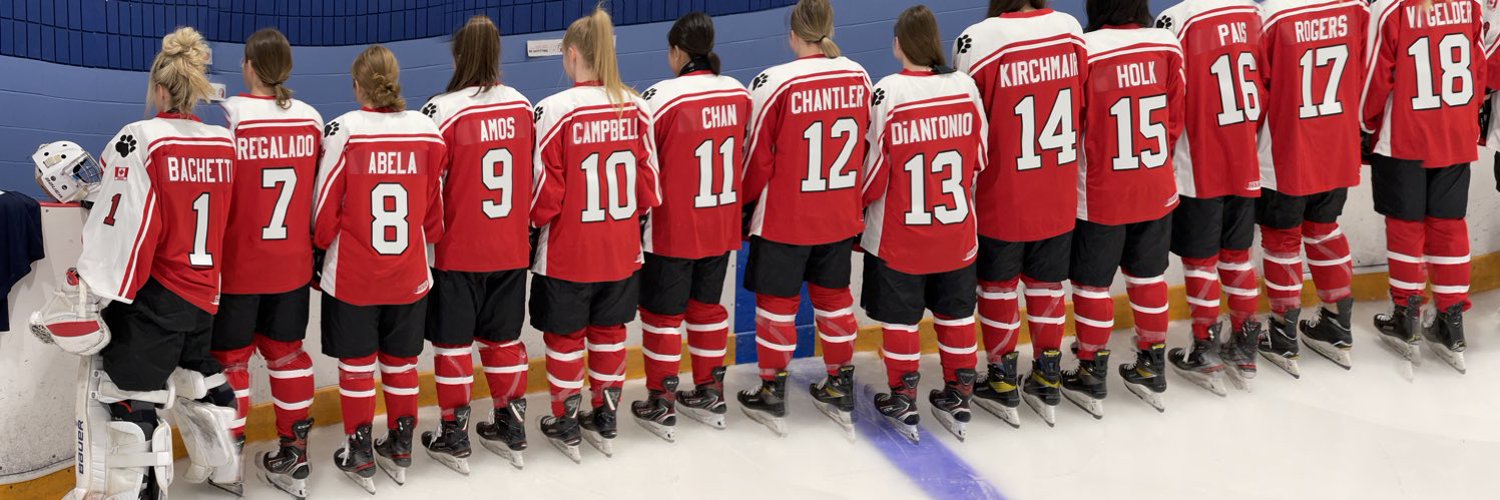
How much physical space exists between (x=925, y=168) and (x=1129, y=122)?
727 millimetres

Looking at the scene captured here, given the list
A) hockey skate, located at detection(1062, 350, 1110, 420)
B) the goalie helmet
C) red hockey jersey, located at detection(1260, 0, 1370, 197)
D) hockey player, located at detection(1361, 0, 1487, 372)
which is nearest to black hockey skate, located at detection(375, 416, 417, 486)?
the goalie helmet

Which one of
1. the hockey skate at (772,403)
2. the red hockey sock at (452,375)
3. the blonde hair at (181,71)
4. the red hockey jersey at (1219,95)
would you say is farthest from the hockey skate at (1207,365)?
the blonde hair at (181,71)

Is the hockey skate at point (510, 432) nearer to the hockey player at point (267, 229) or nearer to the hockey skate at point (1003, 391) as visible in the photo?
the hockey player at point (267, 229)

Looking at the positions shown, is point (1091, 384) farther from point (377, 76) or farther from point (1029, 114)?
point (377, 76)

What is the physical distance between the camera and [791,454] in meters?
4.23

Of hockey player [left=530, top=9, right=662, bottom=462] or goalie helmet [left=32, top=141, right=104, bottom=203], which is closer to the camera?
goalie helmet [left=32, top=141, right=104, bottom=203]

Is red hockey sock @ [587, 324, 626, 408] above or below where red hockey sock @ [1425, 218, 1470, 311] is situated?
below

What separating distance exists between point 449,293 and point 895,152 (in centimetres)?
144

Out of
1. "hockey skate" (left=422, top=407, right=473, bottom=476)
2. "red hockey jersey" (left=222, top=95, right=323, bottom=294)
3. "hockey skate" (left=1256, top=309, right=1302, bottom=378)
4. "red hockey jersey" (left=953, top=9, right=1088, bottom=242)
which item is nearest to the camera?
"red hockey jersey" (left=222, top=95, right=323, bottom=294)

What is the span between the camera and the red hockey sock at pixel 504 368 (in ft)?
13.2

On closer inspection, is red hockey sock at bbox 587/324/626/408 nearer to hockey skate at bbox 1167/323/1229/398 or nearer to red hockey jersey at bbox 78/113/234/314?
red hockey jersey at bbox 78/113/234/314

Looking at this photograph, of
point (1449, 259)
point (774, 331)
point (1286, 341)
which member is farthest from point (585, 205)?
point (1449, 259)

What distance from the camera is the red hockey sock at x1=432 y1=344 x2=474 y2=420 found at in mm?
3967

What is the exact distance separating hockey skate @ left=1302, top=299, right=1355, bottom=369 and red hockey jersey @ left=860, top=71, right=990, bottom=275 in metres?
1.57
